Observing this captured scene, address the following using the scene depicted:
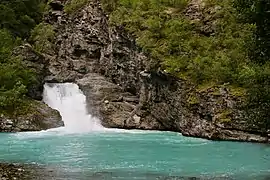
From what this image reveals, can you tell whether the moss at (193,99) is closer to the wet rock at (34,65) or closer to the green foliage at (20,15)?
the wet rock at (34,65)

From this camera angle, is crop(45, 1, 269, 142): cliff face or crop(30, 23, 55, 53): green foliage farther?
crop(30, 23, 55, 53): green foliage

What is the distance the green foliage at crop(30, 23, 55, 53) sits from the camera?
60.8 metres

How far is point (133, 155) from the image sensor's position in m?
25.4

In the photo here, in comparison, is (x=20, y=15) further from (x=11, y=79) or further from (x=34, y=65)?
(x=11, y=79)

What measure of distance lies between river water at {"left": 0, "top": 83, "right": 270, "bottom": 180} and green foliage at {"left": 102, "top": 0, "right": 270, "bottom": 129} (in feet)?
16.7

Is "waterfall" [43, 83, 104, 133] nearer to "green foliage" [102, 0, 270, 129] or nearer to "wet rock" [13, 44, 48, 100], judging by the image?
"wet rock" [13, 44, 48, 100]

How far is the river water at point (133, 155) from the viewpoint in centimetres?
1967

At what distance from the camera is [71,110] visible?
153 ft

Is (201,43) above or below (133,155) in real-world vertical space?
above

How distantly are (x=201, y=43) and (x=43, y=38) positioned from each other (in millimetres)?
27034

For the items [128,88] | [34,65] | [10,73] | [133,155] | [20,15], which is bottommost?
[133,155]

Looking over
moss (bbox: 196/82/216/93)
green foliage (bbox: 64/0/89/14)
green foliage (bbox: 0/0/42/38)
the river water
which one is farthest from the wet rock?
moss (bbox: 196/82/216/93)

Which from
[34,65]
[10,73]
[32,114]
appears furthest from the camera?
[34,65]

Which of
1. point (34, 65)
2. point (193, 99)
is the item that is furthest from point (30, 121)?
point (193, 99)
